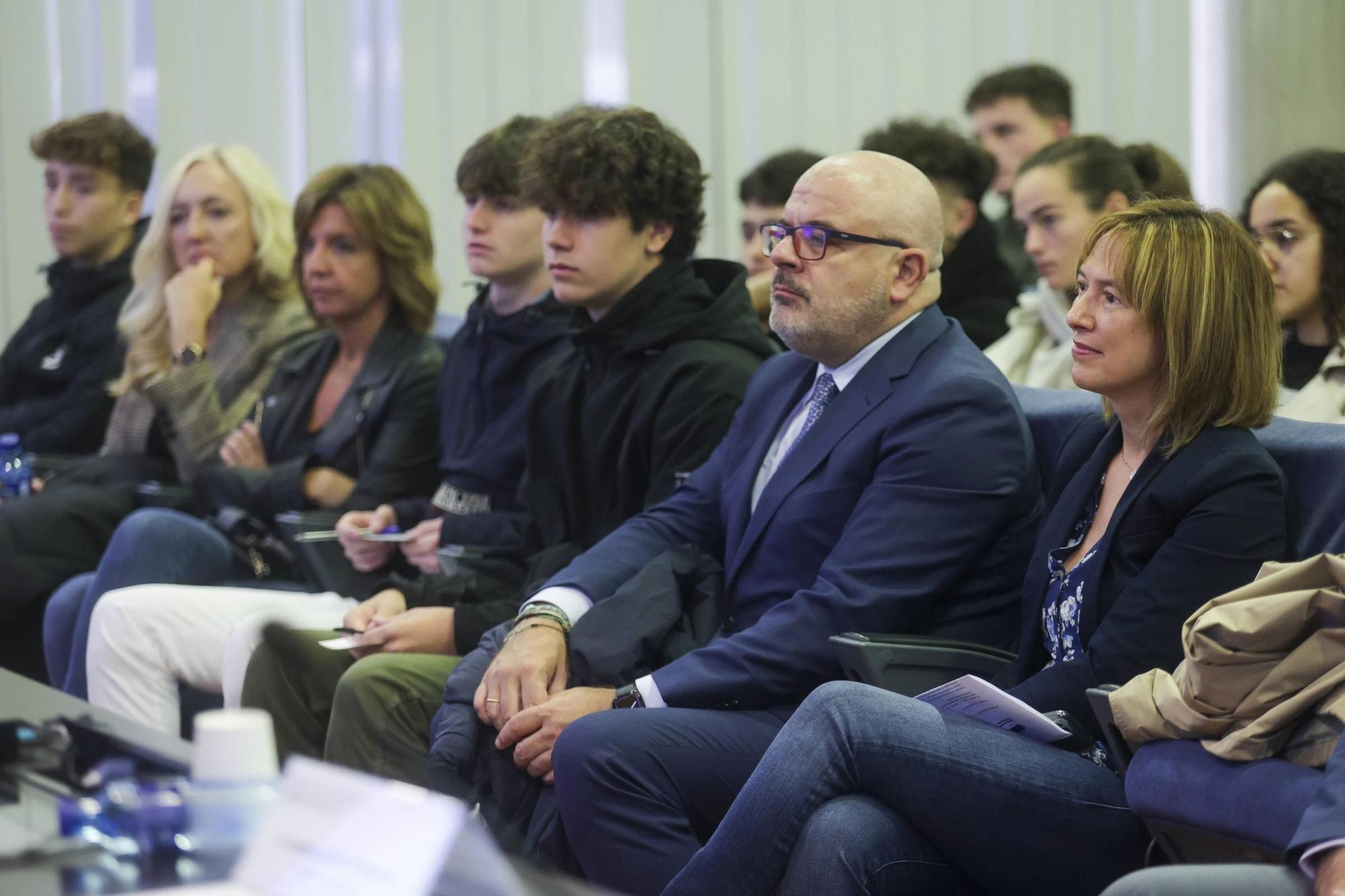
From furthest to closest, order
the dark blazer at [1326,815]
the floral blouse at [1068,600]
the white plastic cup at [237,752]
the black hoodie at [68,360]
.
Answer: the black hoodie at [68,360] → the floral blouse at [1068,600] → the dark blazer at [1326,815] → the white plastic cup at [237,752]

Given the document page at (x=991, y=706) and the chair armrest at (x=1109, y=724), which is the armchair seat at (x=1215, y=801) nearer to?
the chair armrest at (x=1109, y=724)

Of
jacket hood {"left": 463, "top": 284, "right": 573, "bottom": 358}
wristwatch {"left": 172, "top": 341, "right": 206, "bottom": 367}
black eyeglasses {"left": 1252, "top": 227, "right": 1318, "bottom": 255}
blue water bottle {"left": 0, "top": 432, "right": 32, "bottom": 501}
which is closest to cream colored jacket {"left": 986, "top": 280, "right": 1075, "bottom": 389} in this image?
black eyeglasses {"left": 1252, "top": 227, "right": 1318, "bottom": 255}

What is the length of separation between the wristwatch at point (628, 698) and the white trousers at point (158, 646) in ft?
3.23

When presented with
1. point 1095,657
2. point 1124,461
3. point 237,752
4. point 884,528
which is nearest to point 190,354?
point 884,528

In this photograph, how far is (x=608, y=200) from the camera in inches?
→ 124

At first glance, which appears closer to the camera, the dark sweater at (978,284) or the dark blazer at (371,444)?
the dark blazer at (371,444)

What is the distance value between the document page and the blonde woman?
2653 millimetres

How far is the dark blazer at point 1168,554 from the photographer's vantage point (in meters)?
2.05

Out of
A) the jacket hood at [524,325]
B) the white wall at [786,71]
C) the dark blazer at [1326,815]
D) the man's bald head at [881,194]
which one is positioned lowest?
the dark blazer at [1326,815]

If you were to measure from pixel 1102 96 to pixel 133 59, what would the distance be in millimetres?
3500

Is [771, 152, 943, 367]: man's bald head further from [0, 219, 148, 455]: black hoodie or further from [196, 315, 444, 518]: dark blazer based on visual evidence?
[0, 219, 148, 455]: black hoodie

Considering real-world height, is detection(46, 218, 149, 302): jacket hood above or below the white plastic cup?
above

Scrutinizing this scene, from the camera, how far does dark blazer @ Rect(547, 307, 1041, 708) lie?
243cm

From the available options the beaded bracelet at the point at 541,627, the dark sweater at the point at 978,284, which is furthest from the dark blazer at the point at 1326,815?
the dark sweater at the point at 978,284
